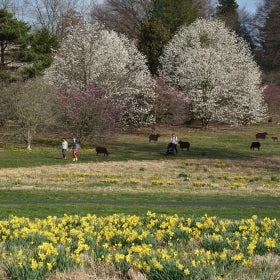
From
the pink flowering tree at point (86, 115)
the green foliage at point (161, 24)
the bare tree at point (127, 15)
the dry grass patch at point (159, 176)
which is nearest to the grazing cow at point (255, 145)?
the dry grass patch at point (159, 176)

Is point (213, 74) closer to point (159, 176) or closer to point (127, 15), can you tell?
point (127, 15)

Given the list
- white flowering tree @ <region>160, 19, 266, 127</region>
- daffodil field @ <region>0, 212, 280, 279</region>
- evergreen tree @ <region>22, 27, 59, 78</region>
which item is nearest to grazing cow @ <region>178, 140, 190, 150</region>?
evergreen tree @ <region>22, 27, 59, 78</region>

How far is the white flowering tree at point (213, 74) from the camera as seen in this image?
56.8m

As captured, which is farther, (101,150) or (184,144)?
(184,144)

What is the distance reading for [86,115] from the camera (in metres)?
42.8

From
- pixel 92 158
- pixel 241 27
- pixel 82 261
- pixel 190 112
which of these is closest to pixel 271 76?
pixel 241 27

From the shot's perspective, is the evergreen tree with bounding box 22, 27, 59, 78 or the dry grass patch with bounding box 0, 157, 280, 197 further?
the evergreen tree with bounding box 22, 27, 59, 78

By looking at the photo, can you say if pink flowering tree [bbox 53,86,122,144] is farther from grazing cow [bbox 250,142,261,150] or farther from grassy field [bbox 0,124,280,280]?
grazing cow [bbox 250,142,261,150]

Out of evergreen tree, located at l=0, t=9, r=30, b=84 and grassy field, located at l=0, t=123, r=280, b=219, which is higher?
evergreen tree, located at l=0, t=9, r=30, b=84

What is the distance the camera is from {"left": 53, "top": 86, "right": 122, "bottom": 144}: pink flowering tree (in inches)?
1683

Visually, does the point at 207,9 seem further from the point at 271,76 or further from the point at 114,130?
the point at 114,130

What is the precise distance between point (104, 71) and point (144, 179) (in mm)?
26299

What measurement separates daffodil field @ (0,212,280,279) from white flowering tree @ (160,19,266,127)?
46.8m

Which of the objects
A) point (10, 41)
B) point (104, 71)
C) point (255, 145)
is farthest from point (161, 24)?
point (255, 145)
